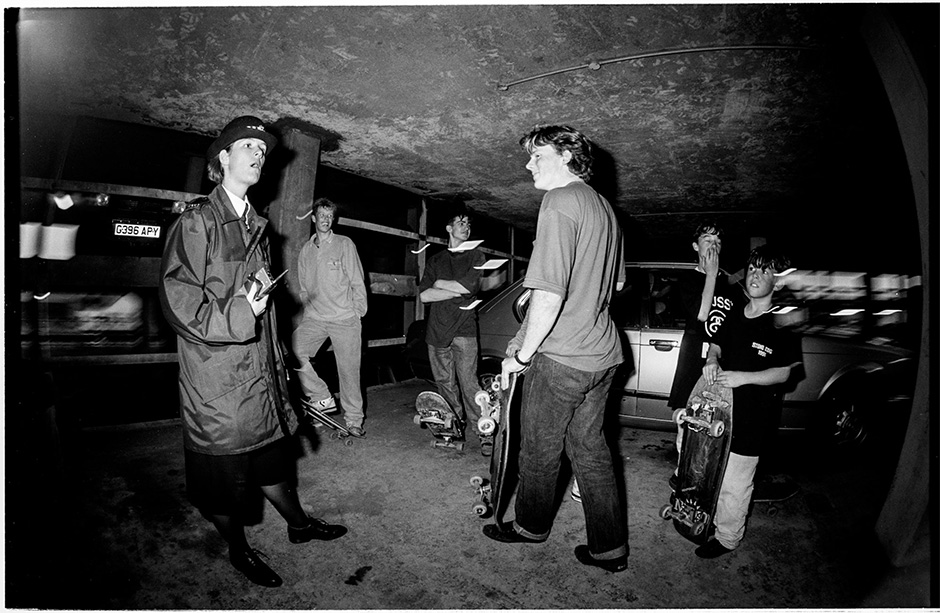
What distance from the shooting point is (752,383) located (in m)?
2.21

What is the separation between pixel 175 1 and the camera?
1.94m

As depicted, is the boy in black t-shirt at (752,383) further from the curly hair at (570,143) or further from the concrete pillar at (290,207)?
the concrete pillar at (290,207)

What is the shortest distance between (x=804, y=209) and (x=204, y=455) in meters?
7.42

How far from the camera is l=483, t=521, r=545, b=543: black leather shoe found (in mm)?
2275

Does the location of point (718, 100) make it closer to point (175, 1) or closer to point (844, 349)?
point (844, 349)

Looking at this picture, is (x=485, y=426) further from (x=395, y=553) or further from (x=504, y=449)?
(x=395, y=553)

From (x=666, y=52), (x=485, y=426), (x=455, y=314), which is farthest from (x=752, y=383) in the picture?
(x=455, y=314)

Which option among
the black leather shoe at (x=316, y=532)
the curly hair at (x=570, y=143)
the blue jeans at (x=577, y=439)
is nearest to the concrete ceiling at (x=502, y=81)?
the curly hair at (x=570, y=143)

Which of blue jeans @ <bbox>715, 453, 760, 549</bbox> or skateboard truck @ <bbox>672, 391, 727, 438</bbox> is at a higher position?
skateboard truck @ <bbox>672, 391, 727, 438</bbox>

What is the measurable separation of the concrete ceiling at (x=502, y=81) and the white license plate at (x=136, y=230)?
3.15 ft

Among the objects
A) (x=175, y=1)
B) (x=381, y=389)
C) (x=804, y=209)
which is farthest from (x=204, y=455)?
(x=804, y=209)

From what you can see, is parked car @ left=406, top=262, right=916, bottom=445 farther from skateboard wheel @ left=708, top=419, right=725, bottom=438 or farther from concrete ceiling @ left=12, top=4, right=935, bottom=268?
concrete ceiling @ left=12, top=4, right=935, bottom=268

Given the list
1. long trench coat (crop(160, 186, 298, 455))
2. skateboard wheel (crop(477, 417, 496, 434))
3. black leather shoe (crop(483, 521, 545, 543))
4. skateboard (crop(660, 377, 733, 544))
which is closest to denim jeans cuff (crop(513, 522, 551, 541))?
black leather shoe (crop(483, 521, 545, 543))

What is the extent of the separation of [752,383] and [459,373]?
230 centimetres
